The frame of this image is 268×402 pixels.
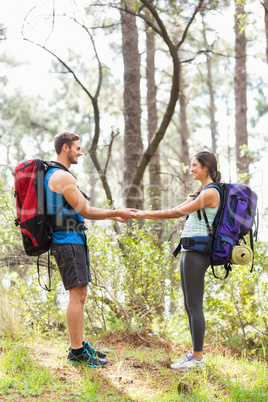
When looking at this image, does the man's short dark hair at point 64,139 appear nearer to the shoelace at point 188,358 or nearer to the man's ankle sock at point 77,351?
the man's ankle sock at point 77,351

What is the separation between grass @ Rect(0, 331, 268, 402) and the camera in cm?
318

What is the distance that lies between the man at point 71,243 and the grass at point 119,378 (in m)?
0.28

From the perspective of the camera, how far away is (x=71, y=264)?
3.59 m

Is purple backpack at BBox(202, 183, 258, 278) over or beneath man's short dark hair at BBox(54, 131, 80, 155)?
beneath

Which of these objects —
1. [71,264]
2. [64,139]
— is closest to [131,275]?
[71,264]

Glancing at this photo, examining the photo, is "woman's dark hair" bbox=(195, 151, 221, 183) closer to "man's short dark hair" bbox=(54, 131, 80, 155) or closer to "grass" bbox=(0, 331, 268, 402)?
"man's short dark hair" bbox=(54, 131, 80, 155)

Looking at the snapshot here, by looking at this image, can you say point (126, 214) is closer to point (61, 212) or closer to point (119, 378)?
point (61, 212)

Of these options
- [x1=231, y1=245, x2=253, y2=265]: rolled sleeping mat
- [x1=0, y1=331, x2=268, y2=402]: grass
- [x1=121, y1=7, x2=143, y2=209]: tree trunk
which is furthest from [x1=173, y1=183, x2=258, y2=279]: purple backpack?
[x1=121, y1=7, x2=143, y2=209]: tree trunk

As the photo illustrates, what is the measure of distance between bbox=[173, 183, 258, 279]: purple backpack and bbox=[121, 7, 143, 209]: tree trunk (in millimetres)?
3340

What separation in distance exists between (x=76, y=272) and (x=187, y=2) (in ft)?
15.9

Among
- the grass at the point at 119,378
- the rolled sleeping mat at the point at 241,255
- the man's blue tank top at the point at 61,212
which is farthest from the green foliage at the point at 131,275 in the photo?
the rolled sleeping mat at the point at 241,255

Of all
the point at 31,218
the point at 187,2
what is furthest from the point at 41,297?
the point at 187,2

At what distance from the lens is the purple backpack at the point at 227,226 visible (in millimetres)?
3697

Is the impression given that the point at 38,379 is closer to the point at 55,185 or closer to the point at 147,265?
the point at 55,185
